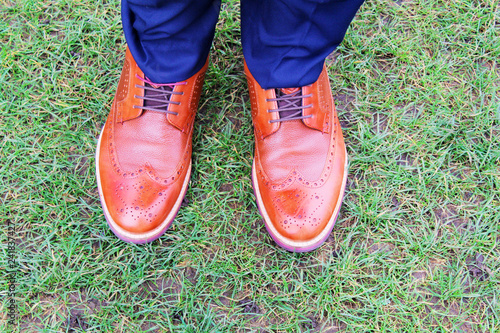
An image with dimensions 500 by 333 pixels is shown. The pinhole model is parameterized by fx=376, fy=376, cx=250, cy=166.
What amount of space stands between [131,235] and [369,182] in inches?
43.6

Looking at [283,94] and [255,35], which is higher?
[255,35]

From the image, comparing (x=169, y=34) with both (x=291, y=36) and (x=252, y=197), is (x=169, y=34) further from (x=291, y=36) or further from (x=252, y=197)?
(x=252, y=197)

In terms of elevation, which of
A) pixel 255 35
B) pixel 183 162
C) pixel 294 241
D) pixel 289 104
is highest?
pixel 255 35

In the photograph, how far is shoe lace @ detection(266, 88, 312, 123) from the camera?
1572 millimetres

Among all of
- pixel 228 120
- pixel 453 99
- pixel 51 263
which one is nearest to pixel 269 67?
pixel 228 120

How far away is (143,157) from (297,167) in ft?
2.11

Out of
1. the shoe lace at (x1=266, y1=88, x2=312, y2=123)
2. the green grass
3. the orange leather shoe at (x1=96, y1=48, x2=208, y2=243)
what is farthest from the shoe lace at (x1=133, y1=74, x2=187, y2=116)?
the shoe lace at (x1=266, y1=88, x2=312, y2=123)

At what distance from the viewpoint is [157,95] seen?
158 centimetres

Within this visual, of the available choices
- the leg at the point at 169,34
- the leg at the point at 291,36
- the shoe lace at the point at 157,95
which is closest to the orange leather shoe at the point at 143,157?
the shoe lace at the point at 157,95

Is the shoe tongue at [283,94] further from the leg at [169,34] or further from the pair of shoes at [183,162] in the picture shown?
the leg at [169,34]

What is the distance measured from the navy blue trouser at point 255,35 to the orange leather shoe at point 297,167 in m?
0.13

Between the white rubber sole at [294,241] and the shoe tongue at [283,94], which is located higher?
the shoe tongue at [283,94]

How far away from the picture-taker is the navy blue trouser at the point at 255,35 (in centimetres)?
122

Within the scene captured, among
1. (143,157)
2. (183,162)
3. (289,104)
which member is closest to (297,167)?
(289,104)
